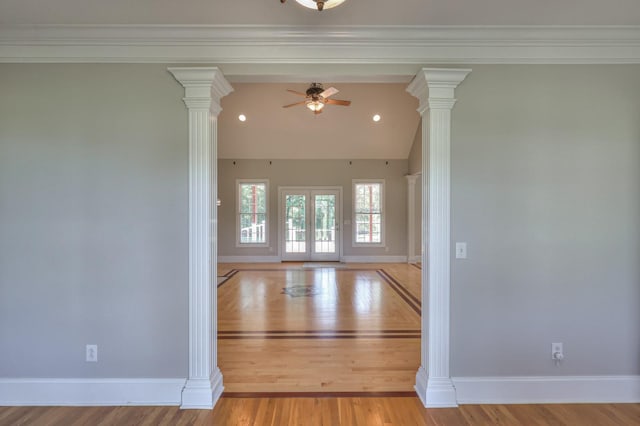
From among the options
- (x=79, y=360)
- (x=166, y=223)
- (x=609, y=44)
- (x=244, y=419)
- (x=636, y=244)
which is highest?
(x=609, y=44)

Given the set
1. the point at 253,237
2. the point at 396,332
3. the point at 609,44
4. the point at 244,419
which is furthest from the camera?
the point at 253,237

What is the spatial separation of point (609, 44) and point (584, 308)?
1.94 metres

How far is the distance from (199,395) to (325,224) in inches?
285

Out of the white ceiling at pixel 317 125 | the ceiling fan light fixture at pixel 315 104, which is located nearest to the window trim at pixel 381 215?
the white ceiling at pixel 317 125

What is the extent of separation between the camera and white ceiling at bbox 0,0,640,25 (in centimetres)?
212

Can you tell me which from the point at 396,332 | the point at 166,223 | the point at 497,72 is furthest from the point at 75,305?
the point at 497,72

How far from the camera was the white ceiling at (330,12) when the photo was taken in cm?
212

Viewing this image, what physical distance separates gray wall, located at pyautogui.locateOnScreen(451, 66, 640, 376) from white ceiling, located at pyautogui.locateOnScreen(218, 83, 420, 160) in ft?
16.9

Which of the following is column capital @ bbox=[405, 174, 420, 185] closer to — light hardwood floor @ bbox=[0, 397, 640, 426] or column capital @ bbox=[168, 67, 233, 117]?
light hardwood floor @ bbox=[0, 397, 640, 426]

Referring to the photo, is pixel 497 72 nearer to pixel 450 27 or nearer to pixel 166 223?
pixel 450 27

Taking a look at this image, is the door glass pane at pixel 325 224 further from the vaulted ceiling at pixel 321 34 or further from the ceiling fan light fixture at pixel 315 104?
the vaulted ceiling at pixel 321 34

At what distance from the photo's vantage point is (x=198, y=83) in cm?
244

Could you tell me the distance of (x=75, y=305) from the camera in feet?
8.17

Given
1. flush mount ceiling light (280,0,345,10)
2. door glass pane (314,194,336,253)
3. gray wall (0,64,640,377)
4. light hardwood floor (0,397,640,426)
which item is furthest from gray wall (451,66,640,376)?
door glass pane (314,194,336,253)
